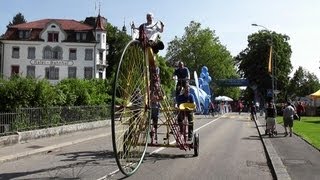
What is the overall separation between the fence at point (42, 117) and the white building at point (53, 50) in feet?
196

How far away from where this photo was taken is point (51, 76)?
9244 centimetres

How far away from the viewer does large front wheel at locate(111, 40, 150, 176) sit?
11.0m

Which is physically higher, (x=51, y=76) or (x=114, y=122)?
(x=51, y=76)

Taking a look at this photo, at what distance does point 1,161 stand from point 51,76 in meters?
79.0

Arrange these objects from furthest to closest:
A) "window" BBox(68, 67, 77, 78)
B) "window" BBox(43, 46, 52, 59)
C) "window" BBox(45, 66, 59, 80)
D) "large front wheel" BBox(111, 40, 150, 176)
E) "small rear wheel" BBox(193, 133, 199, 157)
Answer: "window" BBox(68, 67, 77, 78)
"window" BBox(45, 66, 59, 80)
"window" BBox(43, 46, 52, 59)
"small rear wheel" BBox(193, 133, 199, 157)
"large front wheel" BBox(111, 40, 150, 176)

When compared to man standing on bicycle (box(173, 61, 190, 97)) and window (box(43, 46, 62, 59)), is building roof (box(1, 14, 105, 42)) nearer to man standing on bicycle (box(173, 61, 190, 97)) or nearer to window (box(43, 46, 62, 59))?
window (box(43, 46, 62, 59))

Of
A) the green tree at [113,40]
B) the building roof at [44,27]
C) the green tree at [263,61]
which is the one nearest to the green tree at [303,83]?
the green tree at [263,61]

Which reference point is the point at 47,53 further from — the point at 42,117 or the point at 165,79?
the point at 165,79

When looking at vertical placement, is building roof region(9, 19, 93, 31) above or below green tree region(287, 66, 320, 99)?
above

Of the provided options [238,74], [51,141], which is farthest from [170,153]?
[238,74]

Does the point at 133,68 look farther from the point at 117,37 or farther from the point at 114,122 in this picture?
the point at 117,37

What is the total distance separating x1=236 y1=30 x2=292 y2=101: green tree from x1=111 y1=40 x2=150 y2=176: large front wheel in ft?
291

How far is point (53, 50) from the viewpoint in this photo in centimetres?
9238

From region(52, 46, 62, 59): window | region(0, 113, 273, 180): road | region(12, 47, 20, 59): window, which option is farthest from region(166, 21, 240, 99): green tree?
region(0, 113, 273, 180): road
